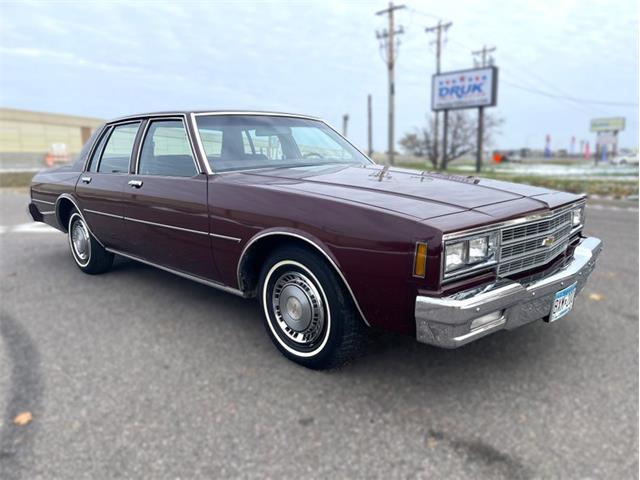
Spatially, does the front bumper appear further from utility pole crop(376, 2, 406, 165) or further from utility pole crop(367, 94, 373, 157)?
utility pole crop(367, 94, 373, 157)

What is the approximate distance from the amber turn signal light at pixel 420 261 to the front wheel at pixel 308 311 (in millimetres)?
472

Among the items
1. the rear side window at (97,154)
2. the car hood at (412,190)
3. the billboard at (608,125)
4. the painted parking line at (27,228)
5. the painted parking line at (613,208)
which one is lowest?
the painted parking line at (613,208)

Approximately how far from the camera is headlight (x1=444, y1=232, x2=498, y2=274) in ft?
7.62

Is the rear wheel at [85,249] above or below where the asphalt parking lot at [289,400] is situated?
above

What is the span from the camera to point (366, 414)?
244 centimetres

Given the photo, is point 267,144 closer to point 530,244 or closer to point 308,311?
point 308,311

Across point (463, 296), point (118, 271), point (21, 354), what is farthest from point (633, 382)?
point (118, 271)

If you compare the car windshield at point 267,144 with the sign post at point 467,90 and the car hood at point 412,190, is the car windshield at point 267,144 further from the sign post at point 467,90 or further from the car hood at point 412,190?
the sign post at point 467,90

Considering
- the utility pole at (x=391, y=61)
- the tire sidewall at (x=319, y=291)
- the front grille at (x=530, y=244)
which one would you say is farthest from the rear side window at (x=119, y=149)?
the utility pole at (x=391, y=61)

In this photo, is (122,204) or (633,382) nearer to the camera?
(633,382)

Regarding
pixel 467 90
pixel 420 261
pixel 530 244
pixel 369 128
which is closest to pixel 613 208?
pixel 530 244

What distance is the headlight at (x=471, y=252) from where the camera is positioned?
91.4 inches

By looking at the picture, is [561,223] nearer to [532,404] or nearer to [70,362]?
[532,404]

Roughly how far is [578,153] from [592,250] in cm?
9564
